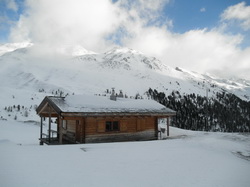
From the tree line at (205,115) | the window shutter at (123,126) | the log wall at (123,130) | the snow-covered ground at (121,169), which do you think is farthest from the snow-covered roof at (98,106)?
the tree line at (205,115)

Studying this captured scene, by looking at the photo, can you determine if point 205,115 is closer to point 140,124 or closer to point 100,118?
point 140,124

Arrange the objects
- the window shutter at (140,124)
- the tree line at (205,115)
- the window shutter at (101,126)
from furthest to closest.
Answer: the tree line at (205,115)
the window shutter at (140,124)
the window shutter at (101,126)

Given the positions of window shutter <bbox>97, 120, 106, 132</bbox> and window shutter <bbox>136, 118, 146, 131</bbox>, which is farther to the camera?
window shutter <bbox>136, 118, 146, 131</bbox>

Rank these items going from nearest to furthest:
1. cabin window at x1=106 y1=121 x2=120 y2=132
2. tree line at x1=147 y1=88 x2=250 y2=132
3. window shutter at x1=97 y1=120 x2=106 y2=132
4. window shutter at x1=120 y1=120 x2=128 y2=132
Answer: window shutter at x1=97 y1=120 x2=106 y2=132, cabin window at x1=106 y1=121 x2=120 y2=132, window shutter at x1=120 y1=120 x2=128 y2=132, tree line at x1=147 y1=88 x2=250 y2=132

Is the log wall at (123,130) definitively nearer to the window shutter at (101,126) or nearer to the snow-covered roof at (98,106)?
the window shutter at (101,126)

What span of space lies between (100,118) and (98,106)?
955 mm

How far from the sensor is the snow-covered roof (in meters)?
14.7

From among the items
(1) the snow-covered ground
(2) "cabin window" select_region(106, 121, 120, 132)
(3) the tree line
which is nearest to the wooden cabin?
(2) "cabin window" select_region(106, 121, 120, 132)

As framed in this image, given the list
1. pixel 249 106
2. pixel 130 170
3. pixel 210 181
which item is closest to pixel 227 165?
pixel 210 181

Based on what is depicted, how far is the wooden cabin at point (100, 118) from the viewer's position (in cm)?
1472

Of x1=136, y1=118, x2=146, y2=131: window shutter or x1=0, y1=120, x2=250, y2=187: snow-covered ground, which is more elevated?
x1=136, y1=118, x2=146, y2=131: window shutter

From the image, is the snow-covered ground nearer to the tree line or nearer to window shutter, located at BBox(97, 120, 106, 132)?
window shutter, located at BBox(97, 120, 106, 132)

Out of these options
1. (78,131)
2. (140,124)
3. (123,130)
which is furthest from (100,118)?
(140,124)

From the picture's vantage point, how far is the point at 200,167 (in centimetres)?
934
